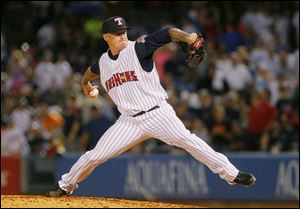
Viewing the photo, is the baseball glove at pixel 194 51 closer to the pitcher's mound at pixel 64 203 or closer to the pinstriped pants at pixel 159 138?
the pinstriped pants at pixel 159 138

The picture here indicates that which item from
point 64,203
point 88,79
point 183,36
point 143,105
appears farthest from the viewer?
point 88,79

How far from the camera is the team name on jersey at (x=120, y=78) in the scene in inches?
297

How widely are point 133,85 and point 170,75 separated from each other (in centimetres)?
790

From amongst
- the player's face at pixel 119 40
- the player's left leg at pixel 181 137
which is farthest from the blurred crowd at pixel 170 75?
the player's left leg at pixel 181 137

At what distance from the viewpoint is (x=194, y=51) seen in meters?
7.34

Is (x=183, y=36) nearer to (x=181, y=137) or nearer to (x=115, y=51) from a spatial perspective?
(x=115, y=51)

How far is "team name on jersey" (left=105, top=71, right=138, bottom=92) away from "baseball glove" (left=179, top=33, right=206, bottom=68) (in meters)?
0.53

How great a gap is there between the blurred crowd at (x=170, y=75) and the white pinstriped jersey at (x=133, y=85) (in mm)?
5743

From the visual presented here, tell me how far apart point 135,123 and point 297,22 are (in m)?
9.08

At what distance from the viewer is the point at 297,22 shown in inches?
627

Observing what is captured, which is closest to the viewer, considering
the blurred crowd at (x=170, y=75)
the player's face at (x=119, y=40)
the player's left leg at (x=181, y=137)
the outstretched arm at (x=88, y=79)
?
the player's left leg at (x=181, y=137)

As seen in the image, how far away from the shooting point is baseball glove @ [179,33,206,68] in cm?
731

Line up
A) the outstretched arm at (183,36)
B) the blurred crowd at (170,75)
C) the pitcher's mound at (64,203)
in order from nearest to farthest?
1. the pitcher's mound at (64,203)
2. the outstretched arm at (183,36)
3. the blurred crowd at (170,75)

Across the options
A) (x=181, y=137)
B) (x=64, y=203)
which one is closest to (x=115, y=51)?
(x=181, y=137)
